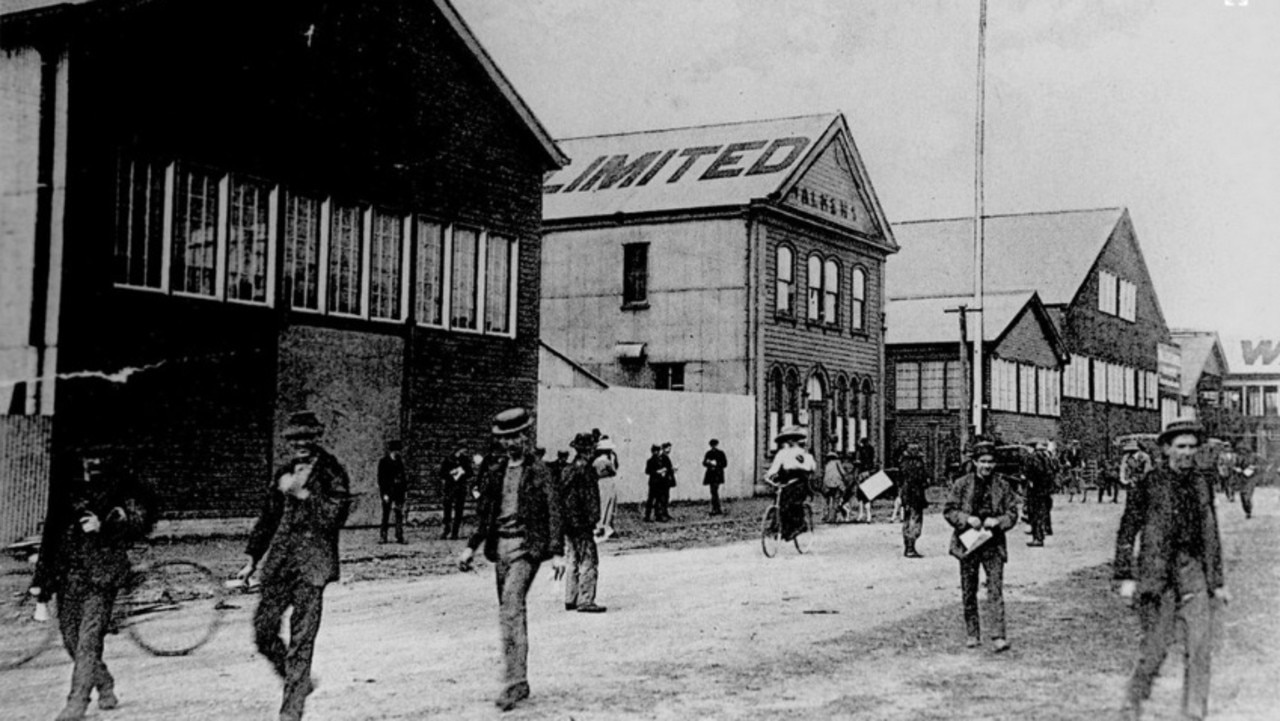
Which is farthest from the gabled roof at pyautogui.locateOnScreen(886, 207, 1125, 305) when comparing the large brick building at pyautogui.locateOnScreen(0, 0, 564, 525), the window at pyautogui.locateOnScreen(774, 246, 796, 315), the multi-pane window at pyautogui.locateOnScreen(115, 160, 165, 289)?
the multi-pane window at pyautogui.locateOnScreen(115, 160, 165, 289)

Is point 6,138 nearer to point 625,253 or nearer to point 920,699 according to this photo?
point 920,699

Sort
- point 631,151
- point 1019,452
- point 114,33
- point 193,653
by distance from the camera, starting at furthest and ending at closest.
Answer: point 631,151
point 1019,452
point 114,33
point 193,653

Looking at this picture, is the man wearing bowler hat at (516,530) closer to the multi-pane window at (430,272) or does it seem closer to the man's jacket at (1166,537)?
the man's jacket at (1166,537)

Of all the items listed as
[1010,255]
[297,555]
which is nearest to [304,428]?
[297,555]

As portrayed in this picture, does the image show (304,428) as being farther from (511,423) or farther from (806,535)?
(806,535)

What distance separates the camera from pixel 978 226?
81.4ft

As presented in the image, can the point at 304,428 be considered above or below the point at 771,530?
above

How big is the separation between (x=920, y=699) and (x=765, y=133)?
26.6m

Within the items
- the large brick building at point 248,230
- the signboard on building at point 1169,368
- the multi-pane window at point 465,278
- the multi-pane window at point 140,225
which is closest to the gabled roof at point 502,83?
the large brick building at point 248,230

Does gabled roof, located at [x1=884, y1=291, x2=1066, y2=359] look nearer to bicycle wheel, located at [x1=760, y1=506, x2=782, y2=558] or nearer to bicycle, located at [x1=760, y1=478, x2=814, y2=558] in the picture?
bicycle, located at [x1=760, y1=478, x2=814, y2=558]

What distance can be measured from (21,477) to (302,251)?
5.92 m

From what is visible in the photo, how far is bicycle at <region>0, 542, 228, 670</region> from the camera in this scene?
988 cm

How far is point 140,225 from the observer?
14945mm

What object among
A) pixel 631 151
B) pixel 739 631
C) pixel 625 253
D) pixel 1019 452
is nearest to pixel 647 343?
pixel 625 253
